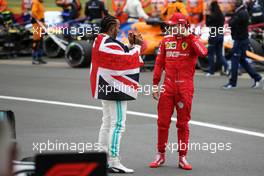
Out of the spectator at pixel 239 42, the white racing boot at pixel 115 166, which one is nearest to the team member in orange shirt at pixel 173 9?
the spectator at pixel 239 42

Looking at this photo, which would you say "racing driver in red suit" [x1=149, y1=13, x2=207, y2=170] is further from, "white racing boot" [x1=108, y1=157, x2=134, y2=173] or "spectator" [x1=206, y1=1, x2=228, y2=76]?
"spectator" [x1=206, y1=1, x2=228, y2=76]

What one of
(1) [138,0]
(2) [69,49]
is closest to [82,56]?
(2) [69,49]

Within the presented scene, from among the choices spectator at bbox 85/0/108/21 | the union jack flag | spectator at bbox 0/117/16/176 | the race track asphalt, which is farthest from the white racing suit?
spectator at bbox 85/0/108/21

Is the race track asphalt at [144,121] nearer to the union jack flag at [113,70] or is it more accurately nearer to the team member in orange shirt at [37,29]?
the union jack flag at [113,70]

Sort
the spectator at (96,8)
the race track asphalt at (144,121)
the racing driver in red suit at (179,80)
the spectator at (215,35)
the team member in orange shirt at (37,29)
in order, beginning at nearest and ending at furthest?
the racing driver in red suit at (179,80)
the race track asphalt at (144,121)
the spectator at (215,35)
the team member in orange shirt at (37,29)
the spectator at (96,8)

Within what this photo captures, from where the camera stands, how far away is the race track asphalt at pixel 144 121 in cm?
936

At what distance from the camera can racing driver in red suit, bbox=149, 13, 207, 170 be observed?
349 inches

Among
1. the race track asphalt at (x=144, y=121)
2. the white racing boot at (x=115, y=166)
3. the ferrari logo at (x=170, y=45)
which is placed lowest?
the race track asphalt at (x=144, y=121)

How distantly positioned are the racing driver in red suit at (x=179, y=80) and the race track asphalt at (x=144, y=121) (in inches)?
20.3

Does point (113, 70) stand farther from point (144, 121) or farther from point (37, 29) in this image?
point (37, 29)

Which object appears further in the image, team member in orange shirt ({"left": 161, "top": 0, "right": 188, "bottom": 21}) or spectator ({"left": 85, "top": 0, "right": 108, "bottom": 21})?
spectator ({"left": 85, "top": 0, "right": 108, "bottom": 21})

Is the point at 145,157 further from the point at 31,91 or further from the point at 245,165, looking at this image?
the point at 31,91

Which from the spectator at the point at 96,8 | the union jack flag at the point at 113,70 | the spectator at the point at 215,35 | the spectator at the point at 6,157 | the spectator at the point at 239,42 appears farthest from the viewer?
the spectator at the point at 96,8

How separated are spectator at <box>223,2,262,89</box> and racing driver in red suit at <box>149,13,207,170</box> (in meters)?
7.45
